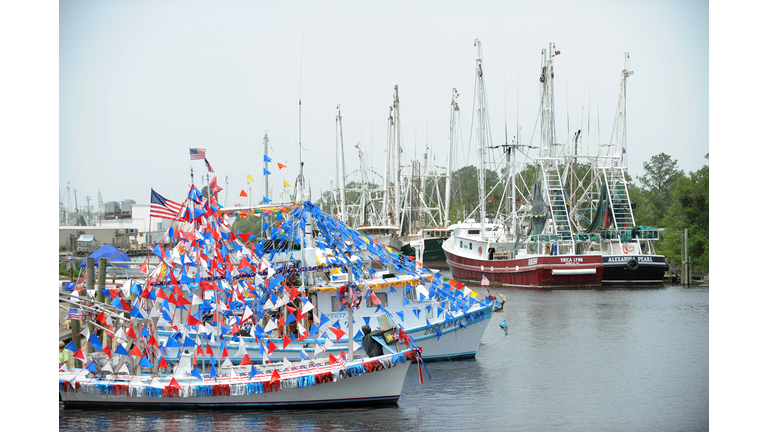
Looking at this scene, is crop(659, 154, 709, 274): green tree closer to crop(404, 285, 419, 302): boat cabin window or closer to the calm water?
the calm water

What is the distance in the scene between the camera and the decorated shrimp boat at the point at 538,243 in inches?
1385

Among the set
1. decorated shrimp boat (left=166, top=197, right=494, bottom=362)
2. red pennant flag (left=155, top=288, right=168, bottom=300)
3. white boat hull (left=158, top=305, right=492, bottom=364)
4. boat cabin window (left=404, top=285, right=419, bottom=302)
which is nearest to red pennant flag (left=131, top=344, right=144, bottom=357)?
decorated shrimp boat (left=166, top=197, right=494, bottom=362)

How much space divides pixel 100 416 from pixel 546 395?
30.3 ft

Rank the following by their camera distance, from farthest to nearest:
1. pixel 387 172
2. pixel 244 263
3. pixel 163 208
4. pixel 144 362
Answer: pixel 387 172, pixel 244 263, pixel 163 208, pixel 144 362

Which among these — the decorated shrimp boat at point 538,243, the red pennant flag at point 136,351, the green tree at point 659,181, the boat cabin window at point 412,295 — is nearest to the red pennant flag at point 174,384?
the red pennant flag at point 136,351

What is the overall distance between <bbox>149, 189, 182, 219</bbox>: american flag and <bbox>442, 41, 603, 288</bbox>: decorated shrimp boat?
25.4 meters

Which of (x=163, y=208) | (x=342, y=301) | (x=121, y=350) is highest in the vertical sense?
(x=163, y=208)

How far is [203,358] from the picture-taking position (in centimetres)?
1269

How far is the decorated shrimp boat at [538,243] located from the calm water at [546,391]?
10496mm

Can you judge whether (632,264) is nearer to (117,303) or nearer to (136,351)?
(136,351)

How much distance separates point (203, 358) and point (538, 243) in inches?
1055

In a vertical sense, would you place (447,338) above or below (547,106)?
below

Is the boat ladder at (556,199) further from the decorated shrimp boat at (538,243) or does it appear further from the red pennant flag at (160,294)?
the red pennant flag at (160,294)

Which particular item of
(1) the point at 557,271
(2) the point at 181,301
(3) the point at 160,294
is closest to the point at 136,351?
(3) the point at 160,294
